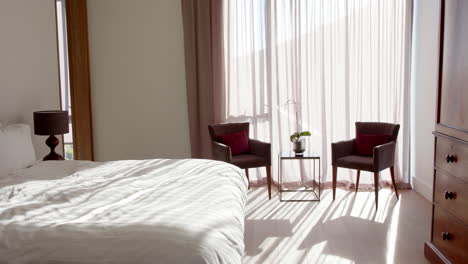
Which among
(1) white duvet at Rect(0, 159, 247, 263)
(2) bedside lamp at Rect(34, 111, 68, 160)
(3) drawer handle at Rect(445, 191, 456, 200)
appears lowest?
(3) drawer handle at Rect(445, 191, 456, 200)

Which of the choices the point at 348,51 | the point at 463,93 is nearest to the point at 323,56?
the point at 348,51

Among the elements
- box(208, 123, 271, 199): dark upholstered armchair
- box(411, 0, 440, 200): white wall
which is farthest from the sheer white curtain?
box(208, 123, 271, 199): dark upholstered armchair

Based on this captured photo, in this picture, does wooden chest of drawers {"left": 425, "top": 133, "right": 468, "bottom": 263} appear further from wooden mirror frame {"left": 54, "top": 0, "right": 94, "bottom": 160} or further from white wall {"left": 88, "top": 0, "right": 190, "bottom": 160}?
wooden mirror frame {"left": 54, "top": 0, "right": 94, "bottom": 160}

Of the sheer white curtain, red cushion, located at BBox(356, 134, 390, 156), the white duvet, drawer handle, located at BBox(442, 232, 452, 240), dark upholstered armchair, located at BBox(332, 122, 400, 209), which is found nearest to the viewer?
the white duvet

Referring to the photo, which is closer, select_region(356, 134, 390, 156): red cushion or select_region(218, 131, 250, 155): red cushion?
select_region(356, 134, 390, 156): red cushion

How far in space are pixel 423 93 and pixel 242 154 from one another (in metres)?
2.17

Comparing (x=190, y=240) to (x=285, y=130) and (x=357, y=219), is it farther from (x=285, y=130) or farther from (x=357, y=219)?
(x=285, y=130)

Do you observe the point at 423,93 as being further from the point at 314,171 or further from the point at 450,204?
the point at 450,204

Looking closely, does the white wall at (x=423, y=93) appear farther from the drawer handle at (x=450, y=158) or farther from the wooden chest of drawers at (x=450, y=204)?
the drawer handle at (x=450, y=158)

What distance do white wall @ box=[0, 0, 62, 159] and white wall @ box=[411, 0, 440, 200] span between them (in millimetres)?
4061

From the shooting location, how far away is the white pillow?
3.71 metres

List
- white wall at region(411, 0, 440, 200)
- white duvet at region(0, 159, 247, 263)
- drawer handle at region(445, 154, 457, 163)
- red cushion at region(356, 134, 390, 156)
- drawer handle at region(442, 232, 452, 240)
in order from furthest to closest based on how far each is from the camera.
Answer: red cushion at region(356, 134, 390, 156), white wall at region(411, 0, 440, 200), drawer handle at region(442, 232, 452, 240), drawer handle at region(445, 154, 457, 163), white duvet at region(0, 159, 247, 263)

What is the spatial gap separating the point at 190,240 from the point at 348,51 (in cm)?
424

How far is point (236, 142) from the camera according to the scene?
554 cm
